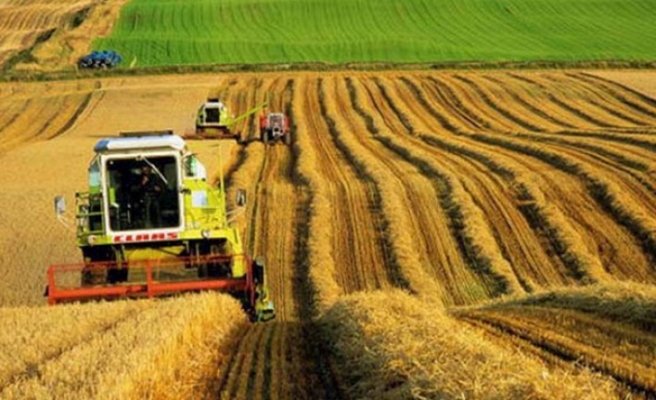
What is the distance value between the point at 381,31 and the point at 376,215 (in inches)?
2037

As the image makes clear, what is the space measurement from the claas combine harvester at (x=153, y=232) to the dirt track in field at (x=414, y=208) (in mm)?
1524

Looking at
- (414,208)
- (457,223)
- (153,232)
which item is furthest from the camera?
(414,208)

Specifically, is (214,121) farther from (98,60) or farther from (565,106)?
(98,60)

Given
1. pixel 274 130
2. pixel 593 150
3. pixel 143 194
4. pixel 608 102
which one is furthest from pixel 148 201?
pixel 608 102

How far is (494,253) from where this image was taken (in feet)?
77.2

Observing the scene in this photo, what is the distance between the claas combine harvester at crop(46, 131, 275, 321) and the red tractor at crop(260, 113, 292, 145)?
2438 centimetres

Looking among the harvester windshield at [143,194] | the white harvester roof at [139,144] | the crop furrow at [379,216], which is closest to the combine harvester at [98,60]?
the crop furrow at [379,216]

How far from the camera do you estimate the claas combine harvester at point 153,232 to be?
16391 mm

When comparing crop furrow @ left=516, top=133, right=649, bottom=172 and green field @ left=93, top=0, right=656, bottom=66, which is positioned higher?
green field @ left=93, top=0, right=656, bottom=66

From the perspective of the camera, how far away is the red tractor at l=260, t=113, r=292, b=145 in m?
41.8

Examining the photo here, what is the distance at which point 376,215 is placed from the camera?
27141 millimetres

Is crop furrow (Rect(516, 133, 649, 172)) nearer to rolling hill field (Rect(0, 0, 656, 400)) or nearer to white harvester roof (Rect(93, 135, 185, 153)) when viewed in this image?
rolling hill field (Rect(0, 0, 656, 400))

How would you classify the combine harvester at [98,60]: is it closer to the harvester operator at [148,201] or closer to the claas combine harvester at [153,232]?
the claas combine harvester at [153,232]

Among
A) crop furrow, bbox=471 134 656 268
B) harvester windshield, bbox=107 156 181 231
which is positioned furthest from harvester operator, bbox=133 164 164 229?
crop furrow, bbox=471 134 656 268
